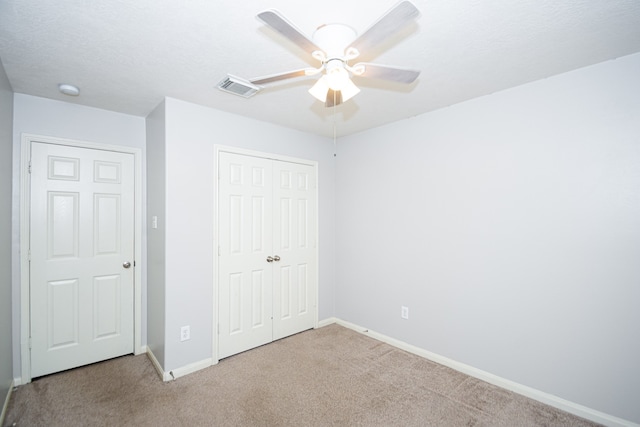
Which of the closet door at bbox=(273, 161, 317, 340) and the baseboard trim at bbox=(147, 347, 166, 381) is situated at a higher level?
the closet door at bbox=(273, 161, 317, 340)

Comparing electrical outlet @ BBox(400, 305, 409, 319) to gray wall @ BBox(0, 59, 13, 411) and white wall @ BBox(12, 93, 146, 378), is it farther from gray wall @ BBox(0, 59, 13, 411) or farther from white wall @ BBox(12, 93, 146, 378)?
gray wall @ BBox(0, 59, 13, 411)

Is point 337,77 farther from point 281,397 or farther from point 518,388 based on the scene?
point 518,388

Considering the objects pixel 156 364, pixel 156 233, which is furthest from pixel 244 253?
pixel 156 364

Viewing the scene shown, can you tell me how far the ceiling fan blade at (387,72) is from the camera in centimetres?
150

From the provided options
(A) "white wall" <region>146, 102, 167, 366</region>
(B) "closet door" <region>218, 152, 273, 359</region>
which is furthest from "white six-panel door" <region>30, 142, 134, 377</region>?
(B) "closet door" <region>218, 152, 273, 359</region>

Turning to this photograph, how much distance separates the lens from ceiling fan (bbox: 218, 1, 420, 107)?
116 centimetres

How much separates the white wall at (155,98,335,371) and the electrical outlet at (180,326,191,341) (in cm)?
Result: 3

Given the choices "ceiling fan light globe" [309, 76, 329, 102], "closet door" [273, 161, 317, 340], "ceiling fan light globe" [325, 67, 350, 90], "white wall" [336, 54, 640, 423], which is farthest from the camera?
"closet door" [273, 161, 317, 340]

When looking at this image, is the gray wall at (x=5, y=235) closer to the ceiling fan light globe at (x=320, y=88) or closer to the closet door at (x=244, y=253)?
the closet door at (x=244, y=253)

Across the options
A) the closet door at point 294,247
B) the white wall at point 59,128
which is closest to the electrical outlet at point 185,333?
the white wall at point 59,128

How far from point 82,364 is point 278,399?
1950 millimetres

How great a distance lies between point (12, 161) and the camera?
96.3 inches

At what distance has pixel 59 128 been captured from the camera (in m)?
2.67

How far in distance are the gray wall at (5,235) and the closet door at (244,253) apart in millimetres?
1502
